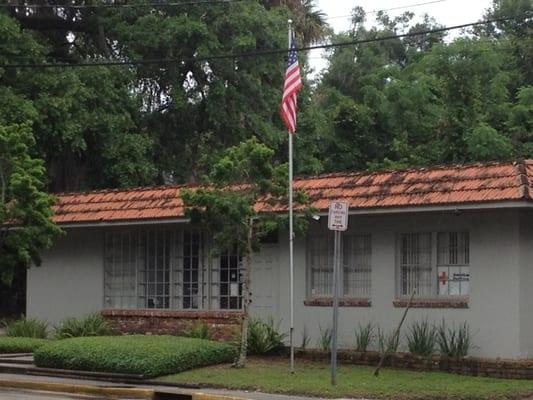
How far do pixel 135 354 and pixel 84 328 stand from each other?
15.6 ft

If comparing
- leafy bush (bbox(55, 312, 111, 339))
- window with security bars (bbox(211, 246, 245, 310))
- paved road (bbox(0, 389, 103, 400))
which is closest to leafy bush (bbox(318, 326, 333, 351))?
window with security bars (bbox(211, 246, 245, 310))

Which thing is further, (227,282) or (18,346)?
(227,282)

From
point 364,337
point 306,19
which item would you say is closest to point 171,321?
point 364,337

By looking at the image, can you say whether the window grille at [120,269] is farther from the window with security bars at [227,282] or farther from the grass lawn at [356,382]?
the grass lawn at [356,382]

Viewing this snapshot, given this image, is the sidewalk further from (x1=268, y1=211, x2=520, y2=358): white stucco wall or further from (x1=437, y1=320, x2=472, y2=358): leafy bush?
(x1=268, y1=211, x2=520, y2=358): white stucco wall

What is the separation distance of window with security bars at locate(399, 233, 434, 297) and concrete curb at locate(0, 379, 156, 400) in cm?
546

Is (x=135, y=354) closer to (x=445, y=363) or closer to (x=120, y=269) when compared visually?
(x=445, y=363)

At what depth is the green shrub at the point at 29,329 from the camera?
2141 cm

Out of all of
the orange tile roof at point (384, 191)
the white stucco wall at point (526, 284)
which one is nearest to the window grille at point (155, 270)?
the orange tile roof at point (384, 191)

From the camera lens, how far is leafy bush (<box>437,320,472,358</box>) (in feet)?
51.9

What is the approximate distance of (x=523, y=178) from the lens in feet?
49.9

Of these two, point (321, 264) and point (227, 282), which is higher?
point (321, 264)

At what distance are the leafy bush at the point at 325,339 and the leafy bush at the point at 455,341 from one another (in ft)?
7.87

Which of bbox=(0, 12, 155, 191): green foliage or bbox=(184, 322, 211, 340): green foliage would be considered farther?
bbox=(0, 12, 155, 191): green foliage
